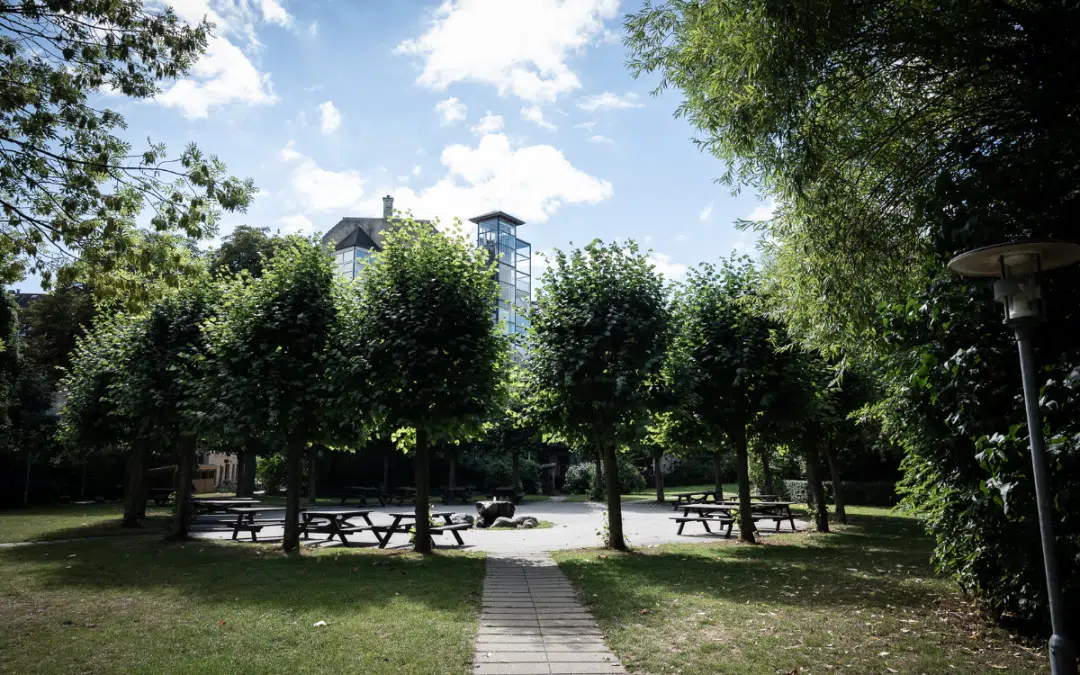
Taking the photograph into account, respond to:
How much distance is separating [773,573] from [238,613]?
294 inches

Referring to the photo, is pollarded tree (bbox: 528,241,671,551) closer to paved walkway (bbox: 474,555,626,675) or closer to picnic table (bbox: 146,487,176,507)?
paved walkway (bbox: 474,555,626,675)

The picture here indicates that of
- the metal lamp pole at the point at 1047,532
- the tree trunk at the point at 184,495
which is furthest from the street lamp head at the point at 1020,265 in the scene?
the tree trunk at the point at 184,495

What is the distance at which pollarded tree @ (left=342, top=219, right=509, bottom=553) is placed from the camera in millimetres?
12438

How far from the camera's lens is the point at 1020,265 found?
4.46m

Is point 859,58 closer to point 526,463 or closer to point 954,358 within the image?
point 954,358

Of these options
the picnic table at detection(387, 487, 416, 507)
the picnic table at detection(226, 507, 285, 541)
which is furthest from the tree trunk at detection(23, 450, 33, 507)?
the picnic table at detection(226, 507, 285, 541)

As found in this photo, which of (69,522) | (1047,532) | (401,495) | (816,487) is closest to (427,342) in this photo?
(1047,532)

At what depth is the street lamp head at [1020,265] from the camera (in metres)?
4.36

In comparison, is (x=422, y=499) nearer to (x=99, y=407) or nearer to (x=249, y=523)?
(x=249, y=523)

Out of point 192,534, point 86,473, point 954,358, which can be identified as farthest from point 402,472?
point 954,358

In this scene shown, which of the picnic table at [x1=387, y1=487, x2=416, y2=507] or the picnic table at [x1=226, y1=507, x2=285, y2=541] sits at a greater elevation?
the picnic table at [x1=226, y1=507, x2=285, y2=541]

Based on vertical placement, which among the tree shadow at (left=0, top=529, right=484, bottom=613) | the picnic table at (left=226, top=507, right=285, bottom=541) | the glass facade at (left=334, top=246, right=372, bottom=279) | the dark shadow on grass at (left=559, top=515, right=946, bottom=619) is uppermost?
the glass facade at (left=334, top=246, right=372, bottom=279)

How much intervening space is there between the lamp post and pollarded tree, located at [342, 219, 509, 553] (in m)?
8.97

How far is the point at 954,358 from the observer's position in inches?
245
